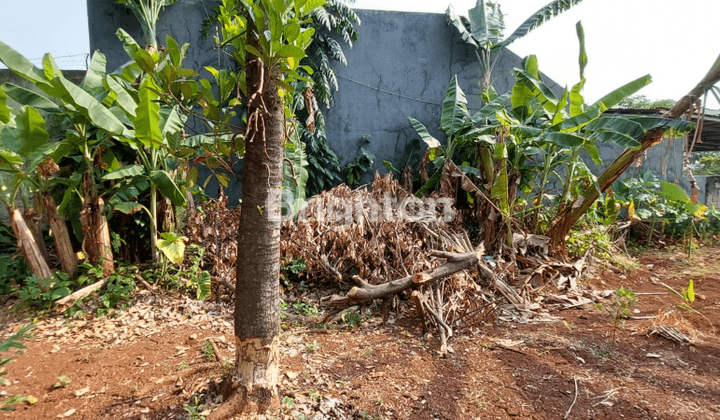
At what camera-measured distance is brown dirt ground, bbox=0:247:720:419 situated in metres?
2.15

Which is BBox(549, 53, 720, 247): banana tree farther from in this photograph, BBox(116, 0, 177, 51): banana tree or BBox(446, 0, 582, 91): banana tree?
BBox(116, 0, 177, 51): banana tree

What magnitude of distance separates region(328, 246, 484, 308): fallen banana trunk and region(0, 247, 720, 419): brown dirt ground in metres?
0.31

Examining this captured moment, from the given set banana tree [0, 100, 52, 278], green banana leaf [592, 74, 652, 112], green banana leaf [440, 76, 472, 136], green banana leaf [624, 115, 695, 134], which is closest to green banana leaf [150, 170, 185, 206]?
banana tree [0, 100, 52, 278]

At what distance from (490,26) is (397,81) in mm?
1963

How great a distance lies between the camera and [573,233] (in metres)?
5.34

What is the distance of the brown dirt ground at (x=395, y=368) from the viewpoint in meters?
2.15

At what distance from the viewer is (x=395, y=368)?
2.64m

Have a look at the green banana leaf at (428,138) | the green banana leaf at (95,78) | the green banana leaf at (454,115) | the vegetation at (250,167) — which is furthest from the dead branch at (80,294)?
the green banana leaf at (454,115)

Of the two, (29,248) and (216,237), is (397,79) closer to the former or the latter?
(216,237)

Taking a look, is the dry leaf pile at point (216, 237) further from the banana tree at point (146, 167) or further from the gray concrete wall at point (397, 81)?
the gray concrete wall at point (397, 81)

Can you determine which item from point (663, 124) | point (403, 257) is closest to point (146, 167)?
point (403, 257)

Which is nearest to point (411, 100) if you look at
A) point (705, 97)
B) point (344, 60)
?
point (344, 60)

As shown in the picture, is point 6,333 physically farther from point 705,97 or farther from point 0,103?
point 705,97

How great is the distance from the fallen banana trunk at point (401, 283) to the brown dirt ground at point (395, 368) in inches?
12.2
